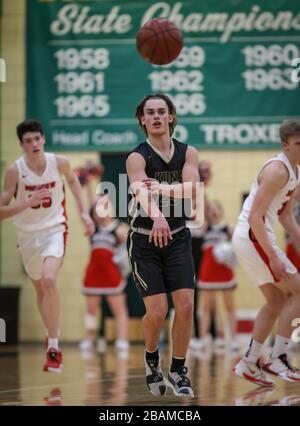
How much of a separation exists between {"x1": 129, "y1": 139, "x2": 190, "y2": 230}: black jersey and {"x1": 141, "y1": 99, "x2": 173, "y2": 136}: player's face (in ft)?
0.42

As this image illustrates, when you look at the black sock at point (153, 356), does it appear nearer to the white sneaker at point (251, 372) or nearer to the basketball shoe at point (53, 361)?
the white sneaker at point (251, 372)

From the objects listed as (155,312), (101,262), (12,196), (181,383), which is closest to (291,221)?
(155,312)

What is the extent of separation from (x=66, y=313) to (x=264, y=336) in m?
7.63

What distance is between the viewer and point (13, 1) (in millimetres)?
15195

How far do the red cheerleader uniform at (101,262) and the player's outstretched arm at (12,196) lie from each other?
16.6 ft

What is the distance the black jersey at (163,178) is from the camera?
6.55 m

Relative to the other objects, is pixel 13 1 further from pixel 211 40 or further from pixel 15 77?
pixel 211 40

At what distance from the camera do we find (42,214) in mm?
8266

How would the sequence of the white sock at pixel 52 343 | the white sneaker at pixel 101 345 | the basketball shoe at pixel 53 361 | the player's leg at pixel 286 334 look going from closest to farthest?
the player's leg at pixel 286 334
the basketball shoe at pixel 53 361
the white sock at pixel 52 343
the white sneaker at pixel 101 345

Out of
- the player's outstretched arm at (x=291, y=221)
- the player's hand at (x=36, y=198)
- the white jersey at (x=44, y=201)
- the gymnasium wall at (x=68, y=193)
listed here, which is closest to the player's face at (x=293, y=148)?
the player's outstretched arm at (x=291, y=221)

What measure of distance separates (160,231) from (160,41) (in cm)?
265

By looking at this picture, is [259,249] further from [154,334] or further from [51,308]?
[51,308]
